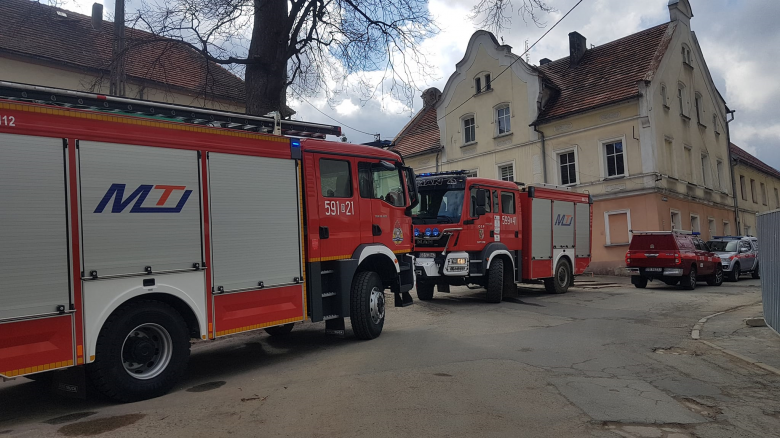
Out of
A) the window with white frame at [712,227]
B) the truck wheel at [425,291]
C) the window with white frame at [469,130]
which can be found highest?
the window with white frame at [469,130]

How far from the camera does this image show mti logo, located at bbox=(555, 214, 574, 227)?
52.5ft

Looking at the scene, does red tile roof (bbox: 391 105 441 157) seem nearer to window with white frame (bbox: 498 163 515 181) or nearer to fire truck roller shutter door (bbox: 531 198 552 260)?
window with white frame (bbox: 498 163 515 181)

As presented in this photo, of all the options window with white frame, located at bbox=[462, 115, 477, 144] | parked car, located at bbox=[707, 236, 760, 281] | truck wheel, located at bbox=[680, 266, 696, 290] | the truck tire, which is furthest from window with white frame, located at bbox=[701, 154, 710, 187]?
the truck tire

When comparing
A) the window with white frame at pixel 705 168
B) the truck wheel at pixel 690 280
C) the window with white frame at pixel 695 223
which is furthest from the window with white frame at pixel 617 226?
the window with white frame at pixel 705 168

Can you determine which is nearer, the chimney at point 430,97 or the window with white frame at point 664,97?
the window with white frame at point 664,97

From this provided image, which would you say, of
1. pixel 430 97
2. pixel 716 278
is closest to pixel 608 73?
pixel 716 278

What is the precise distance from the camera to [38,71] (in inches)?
787

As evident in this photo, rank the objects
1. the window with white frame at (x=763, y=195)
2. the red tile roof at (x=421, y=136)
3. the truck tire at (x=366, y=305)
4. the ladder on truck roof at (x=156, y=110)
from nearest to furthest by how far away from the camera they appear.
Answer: the ladder on truck roof at (x=156, y=110) → the truck tire at (x=366, y=305) → the red tile roof at (x=421, y=136) → the window with white frame at (x=763, y=195)

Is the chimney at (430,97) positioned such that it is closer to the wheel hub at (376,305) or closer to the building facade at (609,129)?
the building facade at (609,129)

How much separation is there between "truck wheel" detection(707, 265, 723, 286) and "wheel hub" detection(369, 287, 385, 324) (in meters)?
15.4

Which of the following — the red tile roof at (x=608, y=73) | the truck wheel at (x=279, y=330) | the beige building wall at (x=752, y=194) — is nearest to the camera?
the truck wheel at (x=279, y=330)

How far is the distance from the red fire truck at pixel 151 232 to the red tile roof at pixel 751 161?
35.4m

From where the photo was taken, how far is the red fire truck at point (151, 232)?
514cm

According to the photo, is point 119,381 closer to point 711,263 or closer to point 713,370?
point 713,370
